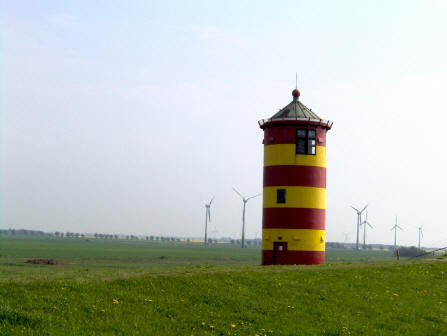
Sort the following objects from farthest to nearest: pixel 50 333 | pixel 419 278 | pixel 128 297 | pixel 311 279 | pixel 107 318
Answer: pixel 419 278, pixel 311 279, pixel 128 297, pixel 107 318, pixel 50 333

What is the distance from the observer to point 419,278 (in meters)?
24.7

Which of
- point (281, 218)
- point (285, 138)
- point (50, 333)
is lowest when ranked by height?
point (50, 333)

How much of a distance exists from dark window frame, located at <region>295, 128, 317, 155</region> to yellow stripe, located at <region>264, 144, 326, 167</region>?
0.68ft

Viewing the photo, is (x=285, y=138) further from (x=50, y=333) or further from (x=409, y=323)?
(x=50, y=333)

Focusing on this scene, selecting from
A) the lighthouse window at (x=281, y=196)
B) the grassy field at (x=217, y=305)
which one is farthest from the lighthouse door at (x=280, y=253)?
the grassy field at (x=217, y=305)

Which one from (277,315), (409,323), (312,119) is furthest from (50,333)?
(312,119)

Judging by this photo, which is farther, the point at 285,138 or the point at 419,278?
the point at 285,138

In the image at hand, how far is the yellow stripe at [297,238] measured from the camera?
104 feet

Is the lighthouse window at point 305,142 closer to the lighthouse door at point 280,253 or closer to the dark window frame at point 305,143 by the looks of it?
the dark window frame at point 305,143

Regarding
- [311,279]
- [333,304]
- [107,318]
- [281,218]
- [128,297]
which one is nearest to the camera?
[107,318]

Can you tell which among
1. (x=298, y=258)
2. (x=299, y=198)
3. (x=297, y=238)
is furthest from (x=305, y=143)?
(x=298, y=258)

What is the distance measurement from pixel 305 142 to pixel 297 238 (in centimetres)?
539

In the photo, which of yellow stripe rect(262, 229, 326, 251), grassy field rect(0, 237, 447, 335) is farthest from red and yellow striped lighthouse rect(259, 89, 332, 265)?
grassy field rect(0, 237, 447, 335)

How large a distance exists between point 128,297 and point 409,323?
8843mm
